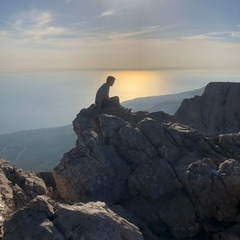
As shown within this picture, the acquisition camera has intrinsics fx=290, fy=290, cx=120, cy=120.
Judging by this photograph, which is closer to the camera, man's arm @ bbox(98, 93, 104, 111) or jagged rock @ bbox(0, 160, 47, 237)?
jagged rock @ bbox(0, 160, 47, 237)

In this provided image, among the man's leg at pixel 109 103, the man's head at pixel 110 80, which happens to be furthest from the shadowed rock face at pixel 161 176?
the man's head at pixel 110 80

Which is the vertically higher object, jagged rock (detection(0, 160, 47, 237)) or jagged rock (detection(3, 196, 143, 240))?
jagged rock (detection(3, 196, 143, 240))

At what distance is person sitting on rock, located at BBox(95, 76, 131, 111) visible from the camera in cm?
3262

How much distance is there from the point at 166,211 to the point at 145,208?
1467mm

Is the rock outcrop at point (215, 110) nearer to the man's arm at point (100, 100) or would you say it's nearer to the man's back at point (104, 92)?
the man's back at point (104, 92)

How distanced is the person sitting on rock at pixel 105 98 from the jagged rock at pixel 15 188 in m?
13.0

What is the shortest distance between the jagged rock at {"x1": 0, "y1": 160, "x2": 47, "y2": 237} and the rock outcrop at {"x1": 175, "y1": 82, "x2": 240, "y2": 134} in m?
32.3

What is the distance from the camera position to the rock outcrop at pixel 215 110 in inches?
1859

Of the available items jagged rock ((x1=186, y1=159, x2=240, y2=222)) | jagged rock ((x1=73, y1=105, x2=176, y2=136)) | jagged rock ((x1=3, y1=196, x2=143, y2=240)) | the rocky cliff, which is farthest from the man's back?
jagged rock ((x1=3, y1=196, x2=143, y2=240))

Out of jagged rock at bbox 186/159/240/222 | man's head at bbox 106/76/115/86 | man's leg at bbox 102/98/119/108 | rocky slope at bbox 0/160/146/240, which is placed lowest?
jagged rock at bbox 186/159/240/222

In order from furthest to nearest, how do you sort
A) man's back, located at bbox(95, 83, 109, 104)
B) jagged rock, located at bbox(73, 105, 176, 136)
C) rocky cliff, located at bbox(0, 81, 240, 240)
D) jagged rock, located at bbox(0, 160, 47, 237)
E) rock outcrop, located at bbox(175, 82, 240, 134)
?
rock outcrop, located at bbox(175, 82, 240, 134) → man's back, located at bbox(95, 83, 109, 104) → jagged rock, located at bbox(73, 105, 176, 136) → rocky cliff, located at bbox(0, 81, 240, 240) → jagged rock, located at bbox(0, 160, 47, 237)

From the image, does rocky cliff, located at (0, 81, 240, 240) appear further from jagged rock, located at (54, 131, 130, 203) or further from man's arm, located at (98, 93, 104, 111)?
Answer: man's arm, located at (98, 93, 104, 111)

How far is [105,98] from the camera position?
109ft

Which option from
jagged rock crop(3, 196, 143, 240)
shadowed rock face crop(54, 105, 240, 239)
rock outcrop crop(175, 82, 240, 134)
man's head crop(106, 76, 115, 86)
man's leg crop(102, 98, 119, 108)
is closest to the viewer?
jagged rock crop(3, 196, 143, 240)
